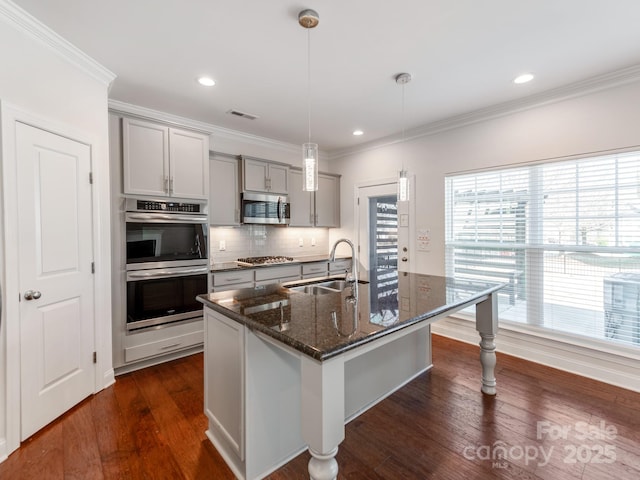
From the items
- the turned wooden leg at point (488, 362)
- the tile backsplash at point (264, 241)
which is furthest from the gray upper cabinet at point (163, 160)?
the turned wooden leg at point (488, 362)

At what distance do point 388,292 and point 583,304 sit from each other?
7.00 ft

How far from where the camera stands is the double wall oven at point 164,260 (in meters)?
2.85

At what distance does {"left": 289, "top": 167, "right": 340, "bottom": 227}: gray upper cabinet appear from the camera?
14.7 feet

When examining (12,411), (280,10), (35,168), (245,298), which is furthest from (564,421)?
(35,168)

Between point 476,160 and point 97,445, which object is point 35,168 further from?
point 476,160

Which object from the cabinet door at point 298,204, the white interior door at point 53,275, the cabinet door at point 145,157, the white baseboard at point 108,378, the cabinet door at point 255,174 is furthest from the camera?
the cabinet door at point 298,204

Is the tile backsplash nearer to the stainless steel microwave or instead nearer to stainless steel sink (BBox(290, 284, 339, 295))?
the stainless steel microwave

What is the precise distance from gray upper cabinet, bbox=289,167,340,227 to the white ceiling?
53.4 inches

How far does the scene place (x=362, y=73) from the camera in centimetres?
259

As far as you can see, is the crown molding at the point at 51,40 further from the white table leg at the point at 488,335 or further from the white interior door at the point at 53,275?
the white table leg at the point at 488,335

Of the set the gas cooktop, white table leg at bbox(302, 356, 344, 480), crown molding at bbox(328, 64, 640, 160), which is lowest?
white table leg at bbox(302, 356, 344, 480)

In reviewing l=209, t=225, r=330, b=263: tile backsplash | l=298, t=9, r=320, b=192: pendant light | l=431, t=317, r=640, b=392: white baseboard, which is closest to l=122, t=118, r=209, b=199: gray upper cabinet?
l=209, t=225, r=330, b=263: tile backsplash

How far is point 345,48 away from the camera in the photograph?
7.34 feet

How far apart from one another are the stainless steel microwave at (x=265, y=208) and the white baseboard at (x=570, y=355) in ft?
8.83
